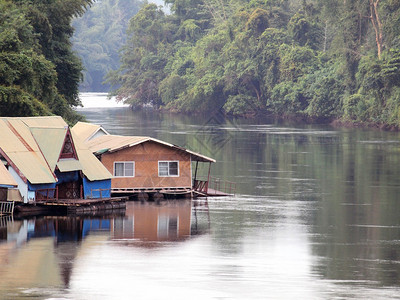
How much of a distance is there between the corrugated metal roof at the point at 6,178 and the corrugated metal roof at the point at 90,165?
21.0ft

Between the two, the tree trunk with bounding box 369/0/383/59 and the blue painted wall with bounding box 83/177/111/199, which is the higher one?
the tree trunk with bounding box 369/0/383/59

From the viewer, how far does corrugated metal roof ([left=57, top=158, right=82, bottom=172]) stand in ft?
195

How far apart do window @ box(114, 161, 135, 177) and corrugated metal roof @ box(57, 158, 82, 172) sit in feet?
21.2

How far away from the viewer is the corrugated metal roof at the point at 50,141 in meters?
58.9

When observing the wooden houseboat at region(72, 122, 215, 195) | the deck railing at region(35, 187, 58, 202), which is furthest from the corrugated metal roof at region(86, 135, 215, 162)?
the deck railing at region(35, 187, 58, 202)

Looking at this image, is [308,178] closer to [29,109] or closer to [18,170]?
[29,109]

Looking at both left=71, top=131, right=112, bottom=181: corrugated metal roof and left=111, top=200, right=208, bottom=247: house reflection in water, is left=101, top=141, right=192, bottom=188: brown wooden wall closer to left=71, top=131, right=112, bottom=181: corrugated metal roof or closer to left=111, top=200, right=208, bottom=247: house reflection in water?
left=111, top=200, right=208, bottom=247: house reflection in water

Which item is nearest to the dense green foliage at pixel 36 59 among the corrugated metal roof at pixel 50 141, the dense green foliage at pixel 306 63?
the corrugated metal roof at pixel 50 141

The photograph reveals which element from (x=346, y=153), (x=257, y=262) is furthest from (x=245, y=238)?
(x=346, y=153)

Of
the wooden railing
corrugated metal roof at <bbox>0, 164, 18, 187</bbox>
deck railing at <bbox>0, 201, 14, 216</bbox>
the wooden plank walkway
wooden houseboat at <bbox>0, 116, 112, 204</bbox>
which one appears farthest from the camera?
the wooden railing

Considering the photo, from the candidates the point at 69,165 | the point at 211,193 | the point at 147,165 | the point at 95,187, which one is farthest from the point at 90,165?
the point at 211,193

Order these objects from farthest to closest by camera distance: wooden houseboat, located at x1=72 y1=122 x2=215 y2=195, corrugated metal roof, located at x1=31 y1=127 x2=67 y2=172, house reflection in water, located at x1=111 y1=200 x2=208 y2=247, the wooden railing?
1. the wooden railing
2. wooden houseboat, located at x1=72 y1=122 x2=215 y2=195
3. corrugated metal roof, located at x1=31 y1=127 x2=67 y2=172
4. house reflection in water, located at x1=111 y1=200 x2=208 y2=247

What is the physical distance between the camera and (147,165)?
67250 mm

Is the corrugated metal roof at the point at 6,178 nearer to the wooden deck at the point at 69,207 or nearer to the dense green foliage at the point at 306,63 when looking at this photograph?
→ the wooden deck at the point at 69,207
